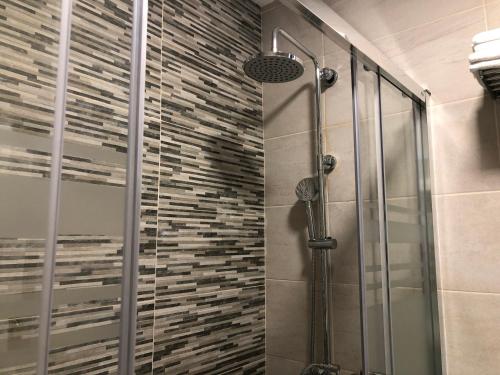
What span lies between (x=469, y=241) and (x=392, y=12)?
80 cm

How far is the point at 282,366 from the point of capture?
1.49m

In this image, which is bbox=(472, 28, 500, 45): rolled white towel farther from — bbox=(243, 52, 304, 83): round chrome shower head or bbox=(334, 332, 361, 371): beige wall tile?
bbox=(334, 332, 361, 371): beige wall tile

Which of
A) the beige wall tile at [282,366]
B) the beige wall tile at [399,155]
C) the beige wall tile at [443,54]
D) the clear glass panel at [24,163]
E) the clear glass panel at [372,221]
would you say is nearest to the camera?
the clear glass panel at [24,163]

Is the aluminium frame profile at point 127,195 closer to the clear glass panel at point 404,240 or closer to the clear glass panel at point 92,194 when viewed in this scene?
the clear glass panel at point 92,194

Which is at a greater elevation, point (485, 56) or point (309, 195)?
point (485, 56)

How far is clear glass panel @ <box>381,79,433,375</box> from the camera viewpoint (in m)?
1.04

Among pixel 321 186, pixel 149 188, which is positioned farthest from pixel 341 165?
pixel 149 188

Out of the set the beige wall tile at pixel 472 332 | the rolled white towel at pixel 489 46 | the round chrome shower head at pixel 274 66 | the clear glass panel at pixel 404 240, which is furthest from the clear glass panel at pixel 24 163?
the beige wall tile at pixel 472 332

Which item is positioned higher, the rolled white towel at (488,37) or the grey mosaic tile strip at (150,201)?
the rolled white towel at (488,37)

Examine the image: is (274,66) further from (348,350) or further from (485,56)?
(348,350)

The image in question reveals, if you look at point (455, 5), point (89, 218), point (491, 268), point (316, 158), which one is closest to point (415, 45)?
point (455, 5)

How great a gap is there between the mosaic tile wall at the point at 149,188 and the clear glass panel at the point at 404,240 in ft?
1.98

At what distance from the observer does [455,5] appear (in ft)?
4.15

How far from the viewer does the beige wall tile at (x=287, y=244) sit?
1.48 metres
